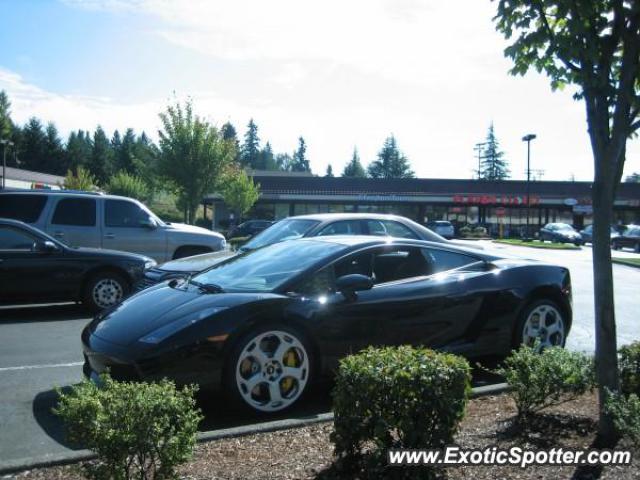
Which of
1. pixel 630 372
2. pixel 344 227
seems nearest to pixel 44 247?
pixel 344 227

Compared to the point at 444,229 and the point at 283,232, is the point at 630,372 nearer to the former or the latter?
the point at 283,232

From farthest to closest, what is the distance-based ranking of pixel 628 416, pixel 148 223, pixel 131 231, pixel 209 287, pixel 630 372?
pixel 148 223 → pixel 131 231 → pixel 209 287 → pixel 630 372 → pixel 628 416

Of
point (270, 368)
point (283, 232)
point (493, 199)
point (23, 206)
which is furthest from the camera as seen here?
point (493, 199)

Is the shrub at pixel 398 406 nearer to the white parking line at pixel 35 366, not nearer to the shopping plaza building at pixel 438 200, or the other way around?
the white parking line at pixel 35 366

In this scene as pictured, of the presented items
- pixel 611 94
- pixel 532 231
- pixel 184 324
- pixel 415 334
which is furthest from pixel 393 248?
pixel 532 231

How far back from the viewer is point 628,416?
11.0 feet

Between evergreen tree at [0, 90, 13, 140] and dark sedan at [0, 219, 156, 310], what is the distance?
83254 mm

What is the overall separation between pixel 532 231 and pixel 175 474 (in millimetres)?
57271

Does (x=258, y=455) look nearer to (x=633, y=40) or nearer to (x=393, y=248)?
(x=393, y=248)

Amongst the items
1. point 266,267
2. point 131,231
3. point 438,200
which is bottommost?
point 266,267

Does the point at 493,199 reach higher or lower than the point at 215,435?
higher

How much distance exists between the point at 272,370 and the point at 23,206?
8.60 m

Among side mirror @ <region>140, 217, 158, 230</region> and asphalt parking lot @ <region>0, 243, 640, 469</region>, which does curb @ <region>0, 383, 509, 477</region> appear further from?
side mirror @ <region>140, 217, 158, 230</region>

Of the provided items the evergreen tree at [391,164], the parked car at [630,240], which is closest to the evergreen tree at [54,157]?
the evergreen tree at [391,164]
